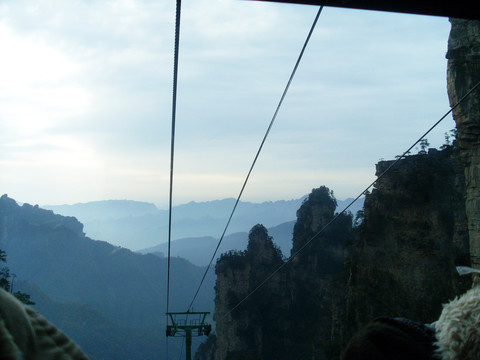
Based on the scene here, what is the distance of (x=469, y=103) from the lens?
1116 cm

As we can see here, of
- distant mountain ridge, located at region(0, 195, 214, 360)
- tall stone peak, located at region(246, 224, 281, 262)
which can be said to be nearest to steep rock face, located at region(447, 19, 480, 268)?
tall stone peak, located at region(246, 224, 281, 262)

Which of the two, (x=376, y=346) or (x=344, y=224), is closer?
(x=376, y=346)

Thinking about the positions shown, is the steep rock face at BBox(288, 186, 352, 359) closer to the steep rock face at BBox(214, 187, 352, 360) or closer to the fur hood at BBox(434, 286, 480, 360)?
the steep rock face at BBox(214, 187, 352, 360)

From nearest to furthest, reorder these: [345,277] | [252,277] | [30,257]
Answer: [345,277]
[252,277]
[30,257]

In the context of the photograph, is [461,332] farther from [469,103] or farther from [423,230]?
[423,230]

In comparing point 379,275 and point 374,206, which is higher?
point 374,206

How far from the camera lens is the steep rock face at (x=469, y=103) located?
10812mm

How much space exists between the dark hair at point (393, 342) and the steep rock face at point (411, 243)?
1320 centimetres

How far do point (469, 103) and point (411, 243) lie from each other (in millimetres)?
6288

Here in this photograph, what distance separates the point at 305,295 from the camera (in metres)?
32.8

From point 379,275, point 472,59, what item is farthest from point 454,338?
point 379,275

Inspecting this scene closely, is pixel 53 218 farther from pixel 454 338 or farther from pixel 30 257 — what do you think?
pixel 454 338

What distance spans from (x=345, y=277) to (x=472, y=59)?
47.4 ft

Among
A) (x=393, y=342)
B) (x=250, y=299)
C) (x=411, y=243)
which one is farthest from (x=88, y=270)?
(x=393, y=342)
